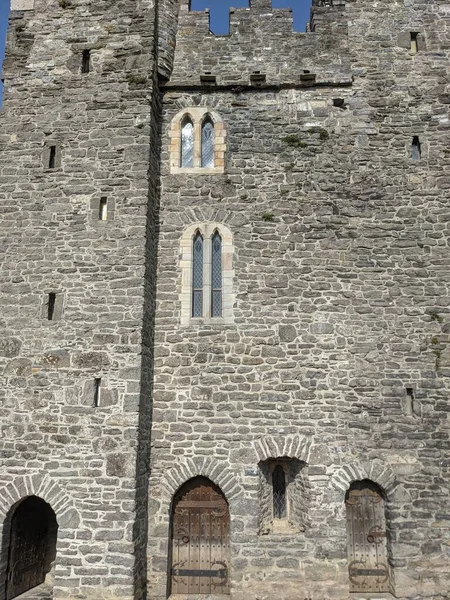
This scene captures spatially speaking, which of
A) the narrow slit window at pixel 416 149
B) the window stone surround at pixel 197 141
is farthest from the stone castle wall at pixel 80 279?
the narrow slit window at pixel 416 149

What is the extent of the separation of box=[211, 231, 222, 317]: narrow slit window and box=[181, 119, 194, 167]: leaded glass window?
1.61m

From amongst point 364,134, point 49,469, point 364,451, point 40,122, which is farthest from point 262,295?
point 40,122

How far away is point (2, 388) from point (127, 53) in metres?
6.51

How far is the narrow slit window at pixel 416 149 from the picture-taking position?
401 inches

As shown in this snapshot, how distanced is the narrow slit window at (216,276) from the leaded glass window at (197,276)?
218 mm

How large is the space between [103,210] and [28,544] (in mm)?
5881

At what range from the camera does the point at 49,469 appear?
27.0 ft

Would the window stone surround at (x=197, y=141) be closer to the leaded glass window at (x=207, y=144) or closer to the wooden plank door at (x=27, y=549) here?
the leaded glass window at (x=207, y=144)

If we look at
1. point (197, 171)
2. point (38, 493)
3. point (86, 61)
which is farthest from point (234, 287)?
point (86, 61)

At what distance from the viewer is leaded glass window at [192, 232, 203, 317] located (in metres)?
9.55

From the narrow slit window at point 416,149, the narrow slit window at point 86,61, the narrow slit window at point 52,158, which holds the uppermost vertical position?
the narrow slit window at point 86,61

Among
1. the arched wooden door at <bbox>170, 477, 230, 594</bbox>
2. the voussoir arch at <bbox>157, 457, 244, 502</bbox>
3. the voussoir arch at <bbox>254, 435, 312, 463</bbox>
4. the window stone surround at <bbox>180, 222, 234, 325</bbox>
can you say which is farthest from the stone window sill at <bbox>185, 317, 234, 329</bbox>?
the arched wooden door at <bbox>170, 477, 230, 594</bbox>

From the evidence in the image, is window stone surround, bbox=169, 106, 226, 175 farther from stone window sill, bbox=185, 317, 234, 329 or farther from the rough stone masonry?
stone window sill, bbox=185, 317, 234, 329

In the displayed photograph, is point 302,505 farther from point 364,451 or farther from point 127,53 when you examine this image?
point 127,53
